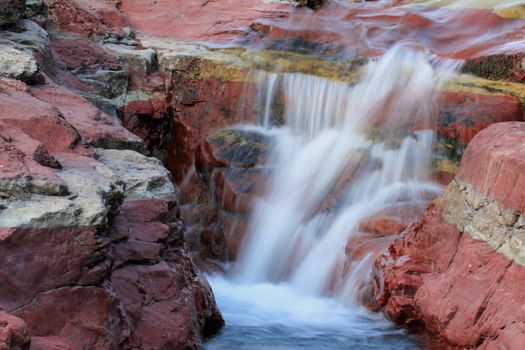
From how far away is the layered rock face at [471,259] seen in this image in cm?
452

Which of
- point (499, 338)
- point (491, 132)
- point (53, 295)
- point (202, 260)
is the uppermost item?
point (491, 132)

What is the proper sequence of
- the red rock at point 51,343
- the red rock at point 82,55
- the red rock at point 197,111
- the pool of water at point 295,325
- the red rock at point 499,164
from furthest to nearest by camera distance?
the red rock at point 197,111
the red rock at point 82,55
the pool of water at point 295,325
the red rock at point 499,164
the red rock at point 51,343

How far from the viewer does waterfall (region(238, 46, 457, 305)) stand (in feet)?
22.3

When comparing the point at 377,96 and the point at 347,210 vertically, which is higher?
the point at 377,96


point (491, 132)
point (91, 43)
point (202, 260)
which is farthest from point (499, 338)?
point (91, 43)

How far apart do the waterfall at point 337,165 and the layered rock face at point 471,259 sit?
677mm

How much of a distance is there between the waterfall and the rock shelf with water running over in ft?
0.07

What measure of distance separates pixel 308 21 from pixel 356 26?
2.00 feet

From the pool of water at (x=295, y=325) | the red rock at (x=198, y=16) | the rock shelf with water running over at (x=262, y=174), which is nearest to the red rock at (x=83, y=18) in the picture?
the rock shelf with water running over at (x=262, y=174)

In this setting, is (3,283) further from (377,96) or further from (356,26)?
(356,26)

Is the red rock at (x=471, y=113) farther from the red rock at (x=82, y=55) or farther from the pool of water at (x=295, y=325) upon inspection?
the red rock at (x=82, y=55)

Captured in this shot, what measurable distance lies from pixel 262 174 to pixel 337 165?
72cm

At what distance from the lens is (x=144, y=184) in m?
4.55

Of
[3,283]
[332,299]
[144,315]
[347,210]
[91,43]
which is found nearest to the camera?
[3,283]
